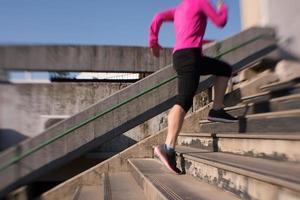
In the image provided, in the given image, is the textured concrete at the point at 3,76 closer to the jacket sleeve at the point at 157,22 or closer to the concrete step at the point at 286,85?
the jacket sleeve at the point at 157,22

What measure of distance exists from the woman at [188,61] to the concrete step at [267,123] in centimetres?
11

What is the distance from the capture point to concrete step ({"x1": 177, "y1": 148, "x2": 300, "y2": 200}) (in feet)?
5.64

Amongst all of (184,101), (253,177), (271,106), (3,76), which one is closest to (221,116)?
(271,106)

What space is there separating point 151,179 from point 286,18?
119 inches

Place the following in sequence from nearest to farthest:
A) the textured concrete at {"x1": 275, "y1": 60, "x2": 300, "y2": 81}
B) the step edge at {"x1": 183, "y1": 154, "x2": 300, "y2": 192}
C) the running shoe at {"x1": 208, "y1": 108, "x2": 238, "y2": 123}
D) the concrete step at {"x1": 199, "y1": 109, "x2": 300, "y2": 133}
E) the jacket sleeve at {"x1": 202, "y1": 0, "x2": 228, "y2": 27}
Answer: the step edge at {"x1": 183, "y1": 154, "x2": 300, "y2": 192} < the concrete step at {"x1": 199, "y1": 109, "x2": 300, "y2": 133} < the jacket sleeve at {"x1": 202, "y1": 0, "x2": 228, "y2": 27} < the running shoe at {"x1": 208, "y1": 108, "x2": 238, "y2": 123} < the textured concrete at {"x1": 275, "y1": 60, "x2": 300, "y2": 81}

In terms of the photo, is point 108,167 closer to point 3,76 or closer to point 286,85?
point 286,85

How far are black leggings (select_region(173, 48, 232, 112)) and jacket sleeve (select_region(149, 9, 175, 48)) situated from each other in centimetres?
49

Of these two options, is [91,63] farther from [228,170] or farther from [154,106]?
[228,170]

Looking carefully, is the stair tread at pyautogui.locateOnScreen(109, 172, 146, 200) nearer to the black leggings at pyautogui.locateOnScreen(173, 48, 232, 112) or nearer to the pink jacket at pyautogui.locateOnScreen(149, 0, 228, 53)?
the black leggings at pyautogui.locateOnScreen(173, 48, 232, 112)

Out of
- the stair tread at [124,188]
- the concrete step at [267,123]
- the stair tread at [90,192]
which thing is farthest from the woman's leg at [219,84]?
the stair tread at [90,192]

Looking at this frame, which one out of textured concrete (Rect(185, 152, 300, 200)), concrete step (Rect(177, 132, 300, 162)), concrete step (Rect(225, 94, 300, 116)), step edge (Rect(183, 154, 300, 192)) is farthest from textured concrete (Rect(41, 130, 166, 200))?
step edge (Rect(183, 154, 300, 192))

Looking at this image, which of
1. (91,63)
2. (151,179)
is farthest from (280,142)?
(91,63)

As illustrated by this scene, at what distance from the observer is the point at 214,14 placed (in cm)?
323

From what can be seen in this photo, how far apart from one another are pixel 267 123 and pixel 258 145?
0.34m
